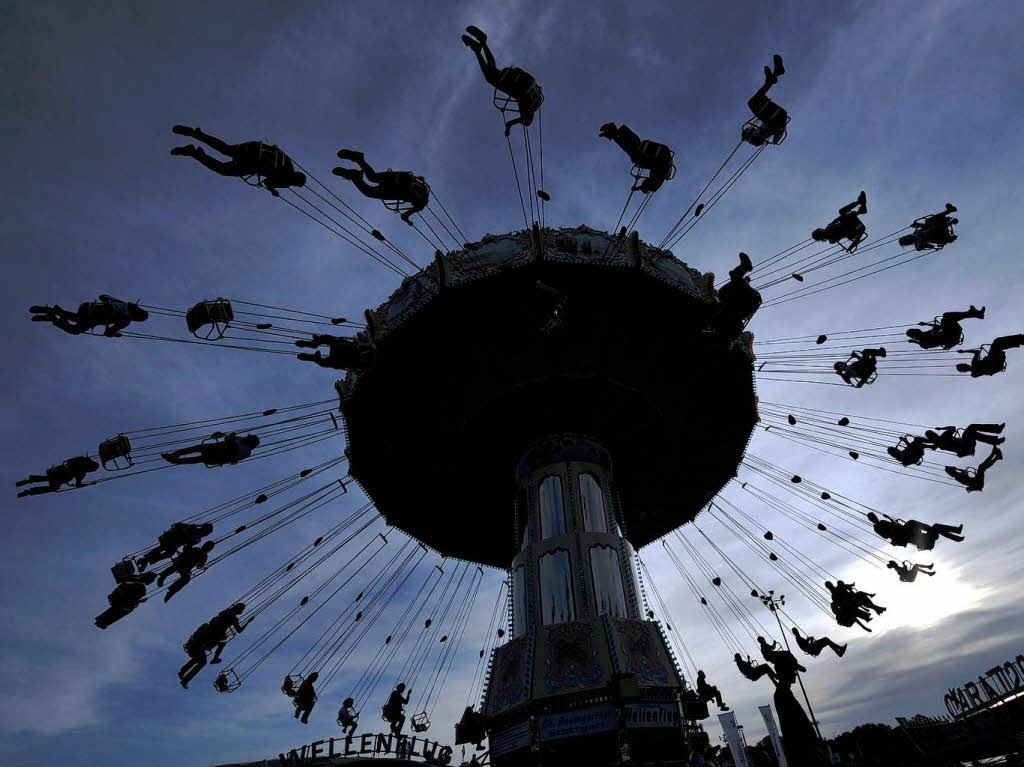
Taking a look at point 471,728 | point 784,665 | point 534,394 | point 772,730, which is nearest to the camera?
point 784,665

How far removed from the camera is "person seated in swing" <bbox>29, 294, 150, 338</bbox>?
14.2 metres

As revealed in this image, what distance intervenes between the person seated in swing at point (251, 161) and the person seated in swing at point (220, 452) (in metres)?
7.09

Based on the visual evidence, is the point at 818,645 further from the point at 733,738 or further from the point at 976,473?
the point at 733,738

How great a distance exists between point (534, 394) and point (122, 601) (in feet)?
43.2

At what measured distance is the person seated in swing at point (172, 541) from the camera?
16.6 metres

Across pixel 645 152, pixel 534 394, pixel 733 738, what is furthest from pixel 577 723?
pixel 733 738

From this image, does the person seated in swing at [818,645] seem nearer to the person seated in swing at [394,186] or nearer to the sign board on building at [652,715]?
the sign board on building at [652,715]

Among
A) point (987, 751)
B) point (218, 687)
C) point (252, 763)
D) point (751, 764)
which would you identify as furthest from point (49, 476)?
point (751, 764)

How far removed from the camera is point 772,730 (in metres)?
28.9

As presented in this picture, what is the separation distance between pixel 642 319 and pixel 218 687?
1707cm

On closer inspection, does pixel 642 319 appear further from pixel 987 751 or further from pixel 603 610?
pixel 987 751

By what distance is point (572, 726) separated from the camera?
584 inches

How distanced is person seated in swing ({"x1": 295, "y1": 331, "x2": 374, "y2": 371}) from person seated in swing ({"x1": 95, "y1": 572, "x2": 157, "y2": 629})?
7.48 metres

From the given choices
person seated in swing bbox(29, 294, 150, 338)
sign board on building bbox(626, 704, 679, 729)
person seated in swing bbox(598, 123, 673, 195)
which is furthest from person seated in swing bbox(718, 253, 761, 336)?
person seated in swing bbox(29, 294, 150, 338)
